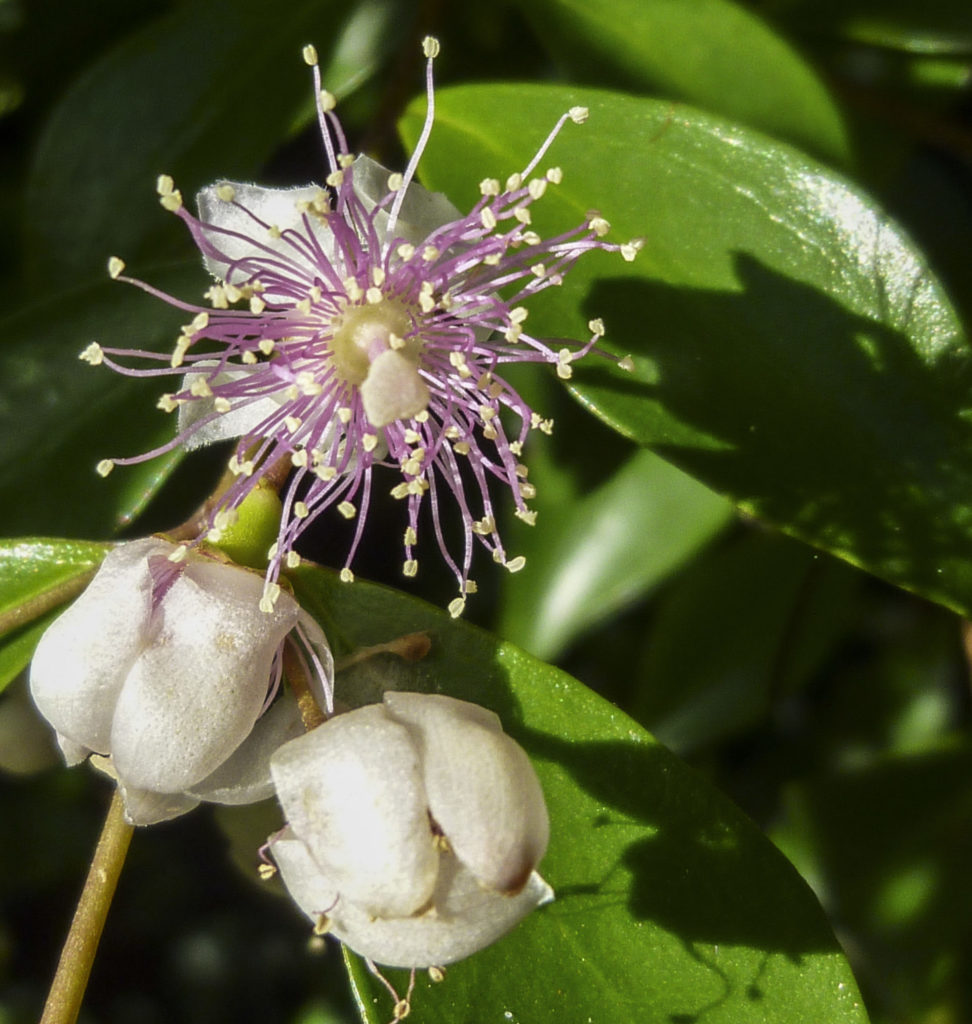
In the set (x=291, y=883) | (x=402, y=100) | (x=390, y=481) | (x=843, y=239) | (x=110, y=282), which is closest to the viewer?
(x=291, y=883)

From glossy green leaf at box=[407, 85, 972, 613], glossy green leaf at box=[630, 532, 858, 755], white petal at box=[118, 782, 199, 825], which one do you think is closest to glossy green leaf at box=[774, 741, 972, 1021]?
glossy green leaf at box=[630, 532, 858, 755]

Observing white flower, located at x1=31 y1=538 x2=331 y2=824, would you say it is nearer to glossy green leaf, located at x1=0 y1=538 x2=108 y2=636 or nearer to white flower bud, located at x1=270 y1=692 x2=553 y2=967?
white flower bud, located at x1=270 y1=692 x2=553 y2=967

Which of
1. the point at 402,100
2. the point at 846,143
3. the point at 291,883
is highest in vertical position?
the point at 846,143

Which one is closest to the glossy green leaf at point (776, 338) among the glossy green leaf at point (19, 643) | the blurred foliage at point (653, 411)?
the blurred foliage at point (653, 411)

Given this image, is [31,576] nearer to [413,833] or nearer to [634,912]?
[413,833]

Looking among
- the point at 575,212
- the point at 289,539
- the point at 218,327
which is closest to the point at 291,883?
the point at 289,539

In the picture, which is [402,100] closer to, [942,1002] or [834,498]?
[834,498]

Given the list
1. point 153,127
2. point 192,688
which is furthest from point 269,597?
point 153,127
